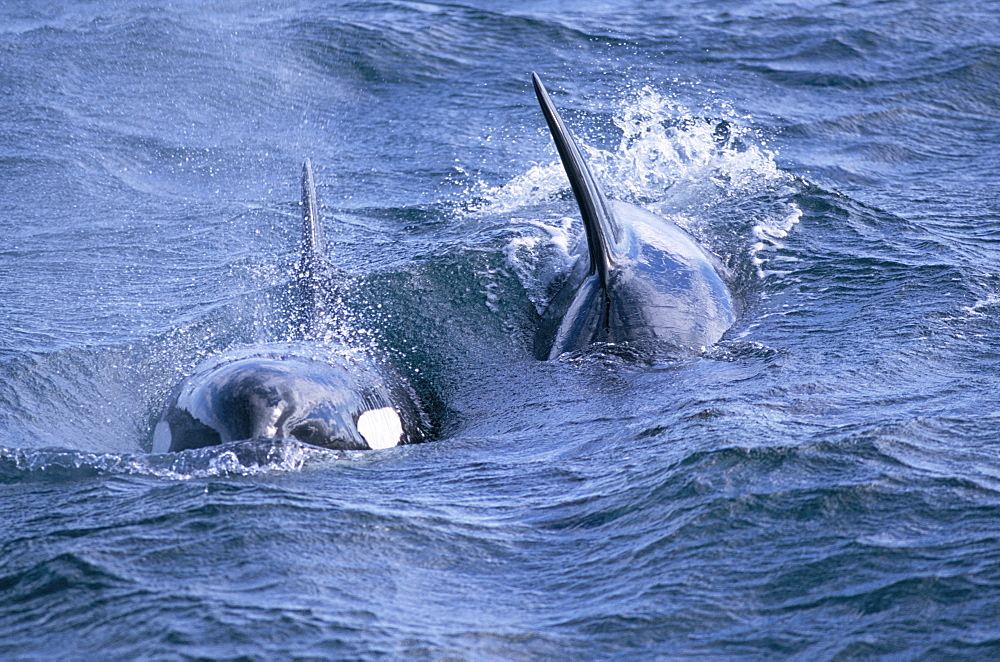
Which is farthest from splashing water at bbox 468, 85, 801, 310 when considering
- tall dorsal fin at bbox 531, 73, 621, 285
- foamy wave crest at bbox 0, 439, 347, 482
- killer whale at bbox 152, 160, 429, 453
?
foamy wave crest at bbox 0, 439, 347, 482

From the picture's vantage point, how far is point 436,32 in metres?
16.2

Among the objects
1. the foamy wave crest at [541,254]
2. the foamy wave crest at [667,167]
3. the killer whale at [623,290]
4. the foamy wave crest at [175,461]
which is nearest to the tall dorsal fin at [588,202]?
the killer whale at [623,290]

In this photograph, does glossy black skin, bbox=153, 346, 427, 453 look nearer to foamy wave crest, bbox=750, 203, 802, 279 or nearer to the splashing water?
the splashing water

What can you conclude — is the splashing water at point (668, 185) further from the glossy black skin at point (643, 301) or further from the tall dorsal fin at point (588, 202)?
the tall dorsal fin at point (588, 202)

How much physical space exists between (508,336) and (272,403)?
2.69 meters

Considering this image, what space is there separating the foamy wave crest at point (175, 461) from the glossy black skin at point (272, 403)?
77 millimetres

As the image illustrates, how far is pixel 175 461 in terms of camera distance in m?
5.25

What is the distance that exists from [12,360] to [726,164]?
22.0 feet

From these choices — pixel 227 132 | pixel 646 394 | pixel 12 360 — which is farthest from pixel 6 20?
pixel 646 394

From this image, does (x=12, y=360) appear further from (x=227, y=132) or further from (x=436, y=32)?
(x=436, y=32)

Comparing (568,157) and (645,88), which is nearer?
(568,157)

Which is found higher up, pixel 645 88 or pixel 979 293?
pixel 645 88

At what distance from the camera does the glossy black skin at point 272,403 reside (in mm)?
5289

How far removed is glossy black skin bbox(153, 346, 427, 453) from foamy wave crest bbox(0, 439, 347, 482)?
77 millimetres
